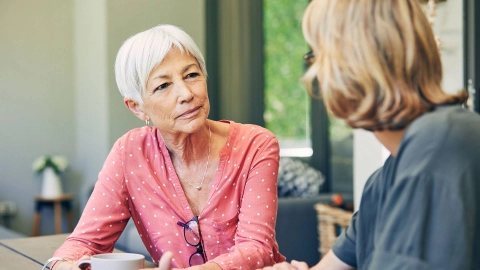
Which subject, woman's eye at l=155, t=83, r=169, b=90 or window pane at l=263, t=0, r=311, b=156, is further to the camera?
window pane at l=263, t=0, r=311, b=156

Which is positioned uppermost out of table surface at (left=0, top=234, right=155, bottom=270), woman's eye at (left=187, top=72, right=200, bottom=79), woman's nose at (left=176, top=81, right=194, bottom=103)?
woman's eye at (left=187, top=72, right=200, bottom=79)

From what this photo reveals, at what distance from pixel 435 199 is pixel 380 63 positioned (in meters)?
0.20

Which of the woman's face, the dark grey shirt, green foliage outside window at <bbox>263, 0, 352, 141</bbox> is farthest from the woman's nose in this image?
green foliage outside window at <bbox>263, 0, 352, 141</bbox>

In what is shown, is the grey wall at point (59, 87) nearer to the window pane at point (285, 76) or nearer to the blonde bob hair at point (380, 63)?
the window pane at point (285, 76)

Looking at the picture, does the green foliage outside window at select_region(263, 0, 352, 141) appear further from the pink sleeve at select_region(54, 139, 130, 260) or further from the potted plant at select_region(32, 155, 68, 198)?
the pink sleeve at select_region(54, 139, 130, 260)

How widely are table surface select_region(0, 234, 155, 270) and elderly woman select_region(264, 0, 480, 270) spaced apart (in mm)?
814

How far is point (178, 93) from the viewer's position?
1.65m

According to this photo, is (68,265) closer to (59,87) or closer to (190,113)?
(190,113)

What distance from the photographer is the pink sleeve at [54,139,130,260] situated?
1679 millimetres

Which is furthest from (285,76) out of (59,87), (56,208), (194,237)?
(194,237)

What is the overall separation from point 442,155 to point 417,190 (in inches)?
2.2

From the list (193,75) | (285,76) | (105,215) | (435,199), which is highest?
(193,75)

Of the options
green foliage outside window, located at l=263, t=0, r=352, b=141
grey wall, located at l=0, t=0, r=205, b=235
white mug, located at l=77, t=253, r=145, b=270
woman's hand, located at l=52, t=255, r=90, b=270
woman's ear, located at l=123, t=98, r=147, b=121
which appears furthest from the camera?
green foliage outside window, located at l=263, t=0, r=352, b=141

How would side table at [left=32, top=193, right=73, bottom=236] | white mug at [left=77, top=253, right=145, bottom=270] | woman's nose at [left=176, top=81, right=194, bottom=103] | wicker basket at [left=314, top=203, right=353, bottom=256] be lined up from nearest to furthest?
1. white mug at [left=77, top=253, right=145, bottom=270]
2. woman's nose at [left=176, top=81, right=194, bottom=103]
3. wicker basket at [left=314, top=203, right=353, bottom=256]
4. side table at [left=32, top=193, right=73, bottom=236]
